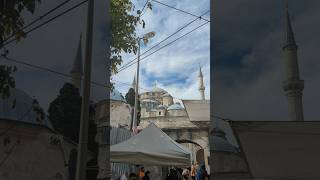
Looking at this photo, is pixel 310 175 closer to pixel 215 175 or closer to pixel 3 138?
pixel 215 175

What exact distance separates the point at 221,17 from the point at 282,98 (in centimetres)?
69

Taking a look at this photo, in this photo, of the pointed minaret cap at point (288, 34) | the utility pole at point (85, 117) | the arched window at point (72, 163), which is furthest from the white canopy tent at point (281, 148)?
the arched window at point (72, 163)

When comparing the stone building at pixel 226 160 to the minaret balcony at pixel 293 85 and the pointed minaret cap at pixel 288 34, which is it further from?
the pointed minaret cap at pixel 288 34

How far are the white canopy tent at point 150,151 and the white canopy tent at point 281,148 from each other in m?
5.19

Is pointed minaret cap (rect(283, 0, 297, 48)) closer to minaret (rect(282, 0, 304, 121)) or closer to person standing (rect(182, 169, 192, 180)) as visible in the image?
minaret (rect(282, 0, 304, 121))

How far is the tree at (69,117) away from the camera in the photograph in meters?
3.85

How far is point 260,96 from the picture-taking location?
A: 119 inches

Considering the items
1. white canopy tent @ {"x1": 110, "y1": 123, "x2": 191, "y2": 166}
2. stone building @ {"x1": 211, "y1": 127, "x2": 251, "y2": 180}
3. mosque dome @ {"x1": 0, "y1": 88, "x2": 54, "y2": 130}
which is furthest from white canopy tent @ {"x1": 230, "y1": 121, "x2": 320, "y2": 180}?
white canopy tent @ {"x1": 110, "y1": 123, "x2": 191, "y2": 166}

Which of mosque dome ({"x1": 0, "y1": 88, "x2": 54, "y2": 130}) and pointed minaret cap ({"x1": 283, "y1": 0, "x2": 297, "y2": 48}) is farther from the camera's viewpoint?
mosque dome ({"x1": 0, "y1": 88, "x2": 54, "y2": 130})

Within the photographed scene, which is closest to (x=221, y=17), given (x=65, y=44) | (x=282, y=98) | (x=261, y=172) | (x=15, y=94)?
(x=282, y=98)

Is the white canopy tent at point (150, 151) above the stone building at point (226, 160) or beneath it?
above

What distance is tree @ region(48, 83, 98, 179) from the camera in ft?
12.6

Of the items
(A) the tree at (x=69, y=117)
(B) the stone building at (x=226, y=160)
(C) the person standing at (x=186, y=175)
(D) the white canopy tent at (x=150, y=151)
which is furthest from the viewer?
(C) the person standing at (x=186, y=175)

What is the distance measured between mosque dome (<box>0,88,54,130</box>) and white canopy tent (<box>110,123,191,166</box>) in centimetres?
447
